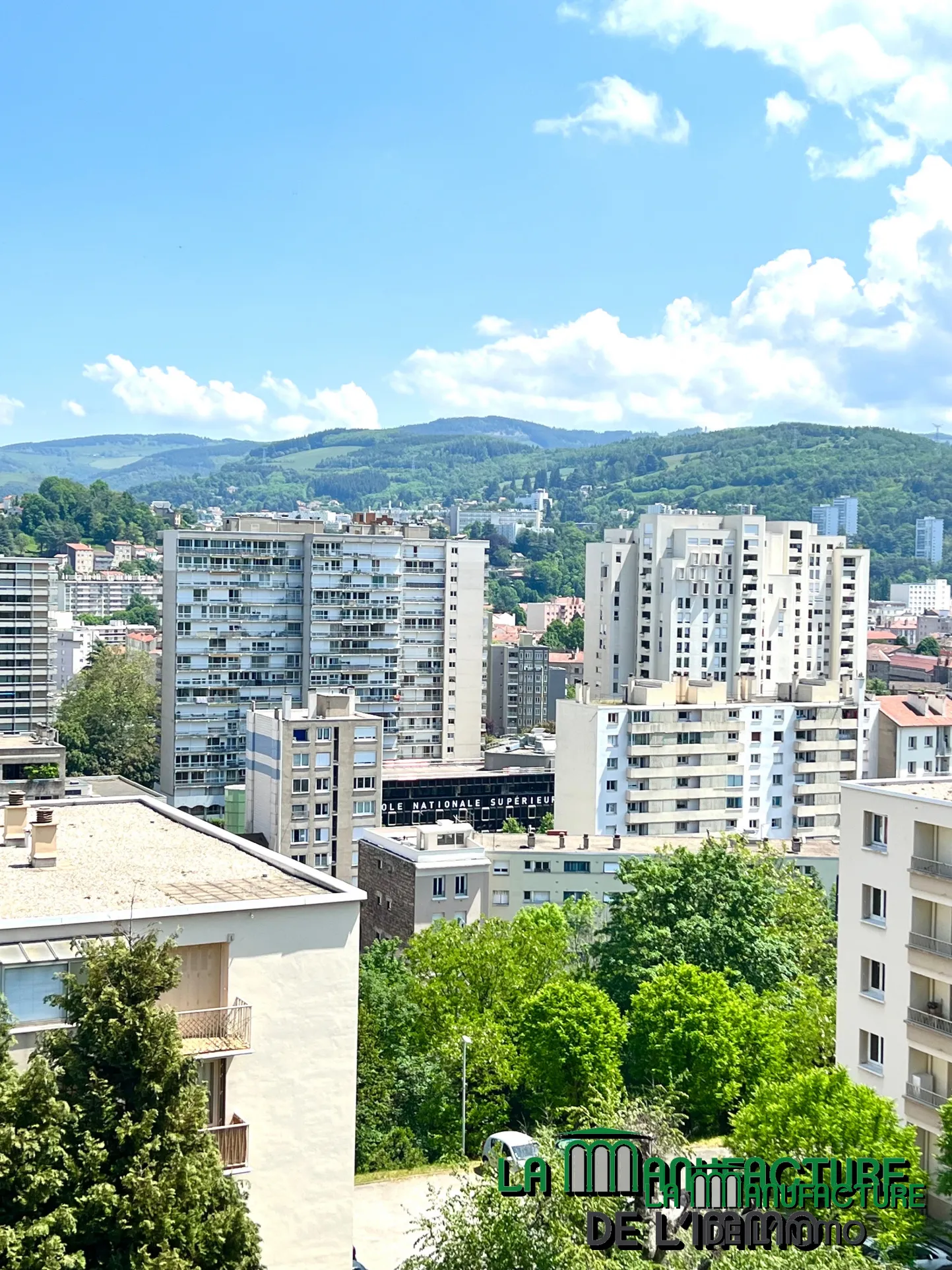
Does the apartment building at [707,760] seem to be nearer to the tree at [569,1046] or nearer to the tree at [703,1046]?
the tree at [703,1046]

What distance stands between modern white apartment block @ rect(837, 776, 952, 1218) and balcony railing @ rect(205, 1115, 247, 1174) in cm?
1118

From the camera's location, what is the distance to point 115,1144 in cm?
1115

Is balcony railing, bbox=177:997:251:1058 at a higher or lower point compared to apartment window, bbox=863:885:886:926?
higher

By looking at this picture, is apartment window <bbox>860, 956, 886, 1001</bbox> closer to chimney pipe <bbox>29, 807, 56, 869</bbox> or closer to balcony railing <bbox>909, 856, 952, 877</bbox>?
balcony railing <bbox>909, 856, 952, 877</bbox>

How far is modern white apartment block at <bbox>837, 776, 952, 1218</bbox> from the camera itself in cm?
2050

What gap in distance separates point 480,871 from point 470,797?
24.1 m

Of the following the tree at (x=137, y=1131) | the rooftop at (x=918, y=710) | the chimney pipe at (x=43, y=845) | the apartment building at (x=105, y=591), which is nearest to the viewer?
the tree at (x=137, y=1131)

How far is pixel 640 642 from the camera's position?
80000 mm

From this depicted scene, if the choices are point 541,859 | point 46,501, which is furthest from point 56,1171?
point 46,501

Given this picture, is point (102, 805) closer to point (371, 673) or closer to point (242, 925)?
point (242, 925)

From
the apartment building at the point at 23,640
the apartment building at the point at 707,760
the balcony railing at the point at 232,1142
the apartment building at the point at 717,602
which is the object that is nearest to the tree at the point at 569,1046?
the balcony railing at the point at 232,1142

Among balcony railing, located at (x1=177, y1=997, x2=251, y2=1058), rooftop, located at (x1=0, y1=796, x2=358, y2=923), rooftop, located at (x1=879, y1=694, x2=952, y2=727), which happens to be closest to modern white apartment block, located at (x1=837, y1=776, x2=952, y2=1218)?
rooftop, located at (x1=0, y1=796, x2=358, y2=923)

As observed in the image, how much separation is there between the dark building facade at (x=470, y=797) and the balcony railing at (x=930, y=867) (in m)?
42.5

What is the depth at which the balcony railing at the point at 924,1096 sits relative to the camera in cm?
2038
